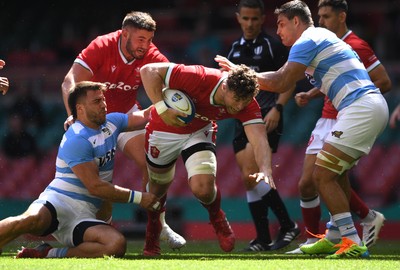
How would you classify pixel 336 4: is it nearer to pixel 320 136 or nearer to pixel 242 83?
pixel 320 136

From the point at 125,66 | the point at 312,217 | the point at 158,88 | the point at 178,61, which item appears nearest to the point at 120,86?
the point at 125,66

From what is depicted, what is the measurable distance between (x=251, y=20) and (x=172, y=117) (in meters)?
2.20

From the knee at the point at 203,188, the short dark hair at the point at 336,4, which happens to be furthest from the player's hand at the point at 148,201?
the short dark hair at the point at 336,4

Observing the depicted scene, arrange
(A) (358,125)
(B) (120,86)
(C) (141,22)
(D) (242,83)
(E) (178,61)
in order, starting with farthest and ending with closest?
(E) (178,61) → (B) (120,86) → (C) (141,22) → (A) (358,125) → (D) (242,83)

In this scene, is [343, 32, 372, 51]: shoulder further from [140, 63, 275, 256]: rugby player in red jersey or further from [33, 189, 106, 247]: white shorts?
[33, 189, 106, 247]: white shorts

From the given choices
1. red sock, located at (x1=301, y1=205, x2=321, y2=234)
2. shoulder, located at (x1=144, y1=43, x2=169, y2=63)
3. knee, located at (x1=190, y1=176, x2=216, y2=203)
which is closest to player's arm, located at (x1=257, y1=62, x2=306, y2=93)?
knee, located at (x1=190, y1=176, x2=216, y2=203)

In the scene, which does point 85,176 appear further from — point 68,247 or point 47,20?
point 47,20

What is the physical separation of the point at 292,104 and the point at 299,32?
6837mm

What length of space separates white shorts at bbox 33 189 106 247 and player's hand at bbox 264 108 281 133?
7.67ft

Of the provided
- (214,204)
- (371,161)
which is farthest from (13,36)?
(214,204)

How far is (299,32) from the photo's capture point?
26.6 feet

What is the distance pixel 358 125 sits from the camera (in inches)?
299

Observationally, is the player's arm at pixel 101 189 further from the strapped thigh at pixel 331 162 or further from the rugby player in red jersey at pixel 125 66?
the strapped thigh at pixel 331 162

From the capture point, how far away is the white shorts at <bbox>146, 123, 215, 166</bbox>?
811 centimetres
